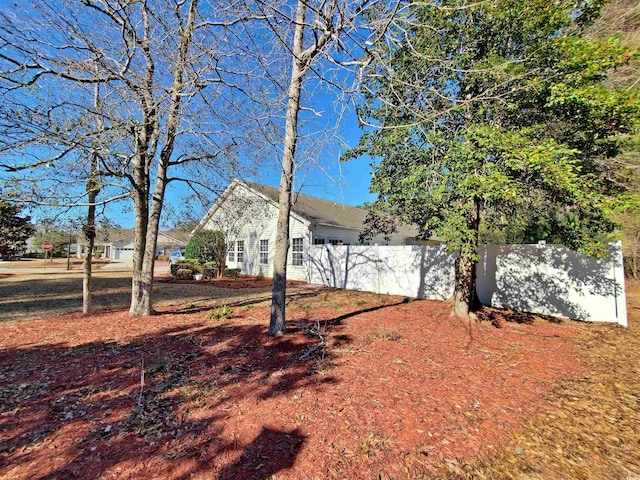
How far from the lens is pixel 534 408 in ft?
10.6

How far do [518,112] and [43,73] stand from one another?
8.03m

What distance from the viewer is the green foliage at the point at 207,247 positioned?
16406mm

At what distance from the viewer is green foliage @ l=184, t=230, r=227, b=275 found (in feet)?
53.8

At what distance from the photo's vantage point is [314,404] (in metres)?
3.13

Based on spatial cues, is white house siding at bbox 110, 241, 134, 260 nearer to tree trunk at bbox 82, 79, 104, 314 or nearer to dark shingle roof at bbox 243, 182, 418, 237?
dark shingle roof at bbox 243, 182, 418, 237

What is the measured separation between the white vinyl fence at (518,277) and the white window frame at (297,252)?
3.97 metres

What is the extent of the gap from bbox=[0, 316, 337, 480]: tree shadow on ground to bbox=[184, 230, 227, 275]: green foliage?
11520mm

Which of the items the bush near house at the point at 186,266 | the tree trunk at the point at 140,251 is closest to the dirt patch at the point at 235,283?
the bush near house at the point at 186,266


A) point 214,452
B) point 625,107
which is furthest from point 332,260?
point 214,452

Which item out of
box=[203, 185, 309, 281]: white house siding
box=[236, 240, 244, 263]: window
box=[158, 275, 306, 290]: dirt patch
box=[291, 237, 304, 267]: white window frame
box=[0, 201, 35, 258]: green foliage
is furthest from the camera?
box=[236, 240, 244, 263]: window

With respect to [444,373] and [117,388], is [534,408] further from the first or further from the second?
[117,388]

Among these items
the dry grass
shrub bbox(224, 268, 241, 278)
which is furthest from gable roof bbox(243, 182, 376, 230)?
the dry grass

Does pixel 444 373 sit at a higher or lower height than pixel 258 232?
lower

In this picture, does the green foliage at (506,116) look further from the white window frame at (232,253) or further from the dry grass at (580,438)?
the white window frame at (232,253)
